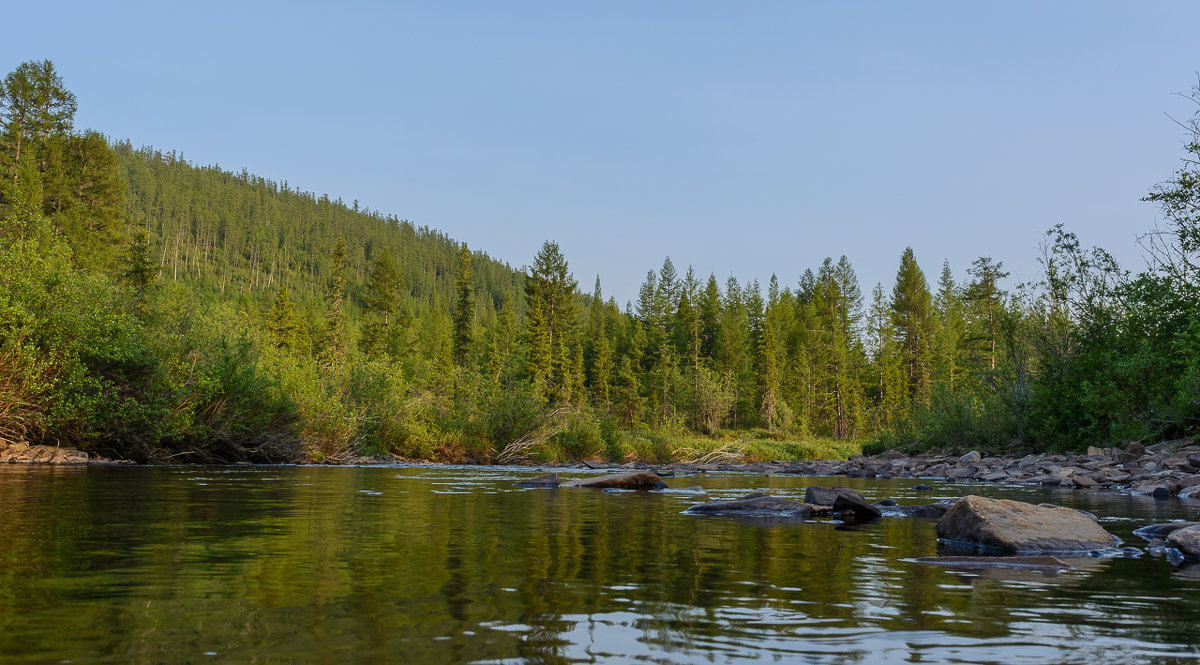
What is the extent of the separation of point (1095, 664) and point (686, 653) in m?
1.52

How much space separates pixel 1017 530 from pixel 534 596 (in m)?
5.21

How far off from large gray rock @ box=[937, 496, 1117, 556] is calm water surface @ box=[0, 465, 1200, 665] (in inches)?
14.8

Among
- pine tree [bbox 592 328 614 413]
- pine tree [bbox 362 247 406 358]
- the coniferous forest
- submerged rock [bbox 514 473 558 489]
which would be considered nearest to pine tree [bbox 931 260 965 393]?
the coniferous forest

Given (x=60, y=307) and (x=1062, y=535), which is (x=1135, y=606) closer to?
(x=1062, y=535)

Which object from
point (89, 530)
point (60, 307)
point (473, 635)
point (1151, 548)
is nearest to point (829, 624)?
point (473, 635)

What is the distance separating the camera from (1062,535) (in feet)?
23.3

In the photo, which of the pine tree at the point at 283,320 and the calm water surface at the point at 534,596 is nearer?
the calm water surface at the point at 534,596

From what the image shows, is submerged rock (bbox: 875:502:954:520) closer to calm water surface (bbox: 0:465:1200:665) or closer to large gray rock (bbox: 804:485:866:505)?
large gray rock (bbox: 804:485:866:505)

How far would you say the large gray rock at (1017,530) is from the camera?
6.99m

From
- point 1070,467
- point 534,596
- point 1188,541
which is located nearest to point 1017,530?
point 1188,541

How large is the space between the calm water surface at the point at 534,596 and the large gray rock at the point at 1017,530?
1.23 ft

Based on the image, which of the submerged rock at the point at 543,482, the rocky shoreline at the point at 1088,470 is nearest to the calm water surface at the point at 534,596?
the submerged rock at the point at 543,482

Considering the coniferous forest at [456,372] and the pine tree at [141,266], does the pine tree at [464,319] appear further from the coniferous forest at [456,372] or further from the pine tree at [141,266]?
the pine tree at [141,266]

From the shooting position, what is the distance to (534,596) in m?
4.19
